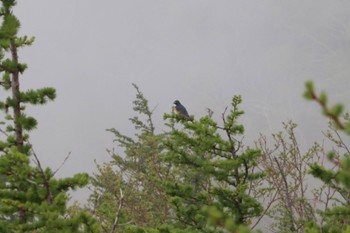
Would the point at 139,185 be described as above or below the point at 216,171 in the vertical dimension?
above

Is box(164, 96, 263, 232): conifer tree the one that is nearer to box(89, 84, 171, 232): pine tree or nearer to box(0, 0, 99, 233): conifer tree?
box(0, 0, 99, 233): conifer tree

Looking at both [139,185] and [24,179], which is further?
[139,185]

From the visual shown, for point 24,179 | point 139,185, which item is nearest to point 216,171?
point 24,179

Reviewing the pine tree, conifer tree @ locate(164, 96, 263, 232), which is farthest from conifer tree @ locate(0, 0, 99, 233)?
the pine tree

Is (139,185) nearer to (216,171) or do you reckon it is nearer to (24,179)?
(216,171)

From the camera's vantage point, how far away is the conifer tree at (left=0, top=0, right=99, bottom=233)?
514cm

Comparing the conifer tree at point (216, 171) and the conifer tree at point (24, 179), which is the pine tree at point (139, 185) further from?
the conifer tree at point (24, 179)

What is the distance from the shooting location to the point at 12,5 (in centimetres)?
589

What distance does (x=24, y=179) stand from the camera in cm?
526

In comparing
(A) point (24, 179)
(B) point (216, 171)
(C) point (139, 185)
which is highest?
(C) point (139, 185)

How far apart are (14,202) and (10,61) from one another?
2191 millimetres

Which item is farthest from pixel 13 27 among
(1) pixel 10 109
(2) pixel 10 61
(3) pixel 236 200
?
(3) pixel 236 200

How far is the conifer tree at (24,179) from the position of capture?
5145 mm

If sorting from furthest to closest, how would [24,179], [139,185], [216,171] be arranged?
[139,185] → [216,171] → [24,179]
